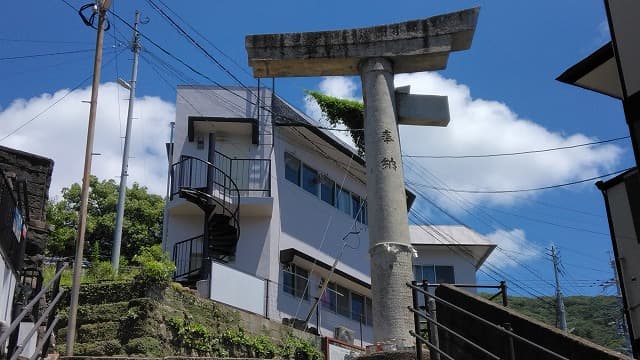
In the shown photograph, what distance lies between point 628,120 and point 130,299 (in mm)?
9805

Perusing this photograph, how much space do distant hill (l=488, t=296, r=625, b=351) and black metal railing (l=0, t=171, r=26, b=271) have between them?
120ft

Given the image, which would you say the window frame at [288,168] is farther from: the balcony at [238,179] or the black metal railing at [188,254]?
the black metal railing at [188,254]

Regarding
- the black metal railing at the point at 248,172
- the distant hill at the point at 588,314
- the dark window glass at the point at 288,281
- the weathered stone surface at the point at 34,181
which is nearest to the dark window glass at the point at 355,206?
the dark window glass at the point at 288,281

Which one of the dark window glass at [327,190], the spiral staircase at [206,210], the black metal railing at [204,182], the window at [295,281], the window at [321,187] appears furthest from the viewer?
the dark window glass at [327,190]

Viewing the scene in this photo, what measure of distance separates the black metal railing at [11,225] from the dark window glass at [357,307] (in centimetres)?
1562

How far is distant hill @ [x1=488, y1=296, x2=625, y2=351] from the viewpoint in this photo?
44219 millimetres

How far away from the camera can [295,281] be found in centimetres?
2173

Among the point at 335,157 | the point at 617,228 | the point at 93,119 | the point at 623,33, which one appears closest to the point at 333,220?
the point at 335,157

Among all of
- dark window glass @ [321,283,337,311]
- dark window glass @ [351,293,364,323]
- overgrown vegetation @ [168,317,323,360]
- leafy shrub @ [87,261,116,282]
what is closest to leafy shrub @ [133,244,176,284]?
overgrown vegetation @ [168,317,323,360]

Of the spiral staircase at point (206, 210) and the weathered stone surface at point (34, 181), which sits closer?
the weathered stone surface at point (34, 181)

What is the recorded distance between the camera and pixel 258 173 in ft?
71.3

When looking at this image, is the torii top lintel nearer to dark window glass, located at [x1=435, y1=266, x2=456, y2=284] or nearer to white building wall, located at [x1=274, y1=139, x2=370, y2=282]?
white building wall, located at [x1=274, y1=139, x2=370, y2=282]

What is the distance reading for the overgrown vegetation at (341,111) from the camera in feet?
83.7

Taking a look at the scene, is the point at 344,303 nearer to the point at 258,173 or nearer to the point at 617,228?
the point at 258,173
